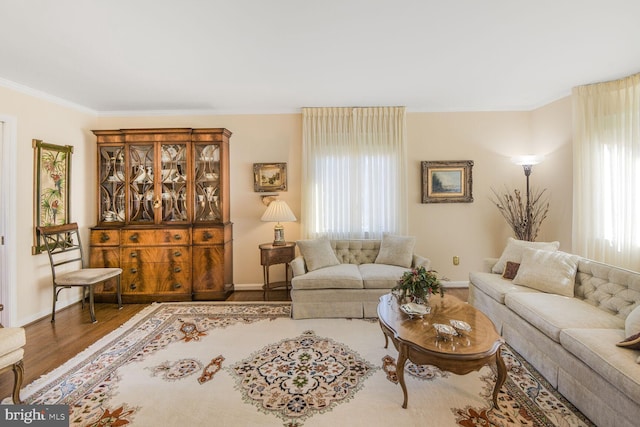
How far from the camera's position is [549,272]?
2725 mm

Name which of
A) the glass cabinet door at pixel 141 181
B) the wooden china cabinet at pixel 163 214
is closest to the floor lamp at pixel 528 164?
the wooden china cabinet at pixel 163 214

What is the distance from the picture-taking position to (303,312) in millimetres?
3334

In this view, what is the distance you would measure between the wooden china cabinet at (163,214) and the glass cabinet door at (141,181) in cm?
1

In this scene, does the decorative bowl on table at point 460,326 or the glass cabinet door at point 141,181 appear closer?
the decorative bowl on table at point 460,326

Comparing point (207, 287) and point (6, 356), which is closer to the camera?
point (6, 356)

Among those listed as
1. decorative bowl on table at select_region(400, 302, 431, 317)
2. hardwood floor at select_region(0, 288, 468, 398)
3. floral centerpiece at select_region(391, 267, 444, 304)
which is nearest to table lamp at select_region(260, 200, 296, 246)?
hardwood floor at select_region(0, 288, 468, 398)

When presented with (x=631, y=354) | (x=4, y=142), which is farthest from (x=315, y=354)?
(x=4, y=142)

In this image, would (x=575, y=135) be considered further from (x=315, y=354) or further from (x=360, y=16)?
(x=315, y=354)

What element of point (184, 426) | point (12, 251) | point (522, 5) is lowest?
point (184, 426)

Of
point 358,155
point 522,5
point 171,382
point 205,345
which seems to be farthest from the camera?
point 358,155

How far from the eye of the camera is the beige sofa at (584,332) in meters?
1.60

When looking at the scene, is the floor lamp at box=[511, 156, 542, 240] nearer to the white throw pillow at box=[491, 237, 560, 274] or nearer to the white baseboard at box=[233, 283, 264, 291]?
the white throw pillow at box=[491, 237, 560, 274]

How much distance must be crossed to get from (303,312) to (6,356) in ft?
7.94

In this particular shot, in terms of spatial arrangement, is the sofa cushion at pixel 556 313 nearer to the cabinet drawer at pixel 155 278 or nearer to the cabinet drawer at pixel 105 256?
the cabinet drawer at pixel 155 278
